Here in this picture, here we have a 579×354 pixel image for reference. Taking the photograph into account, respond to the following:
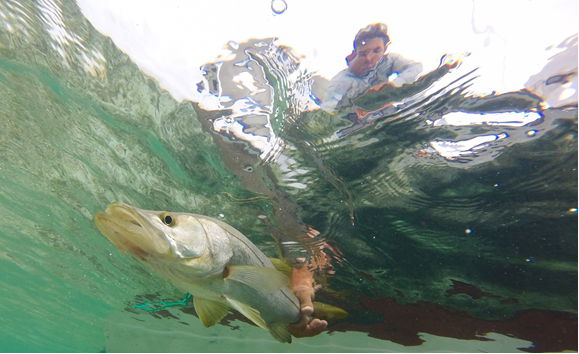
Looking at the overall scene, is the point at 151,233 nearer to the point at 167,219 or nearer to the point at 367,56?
the point at 167,219

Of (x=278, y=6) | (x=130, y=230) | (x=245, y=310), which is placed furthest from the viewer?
(x=278, y=6)

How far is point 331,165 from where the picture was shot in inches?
217

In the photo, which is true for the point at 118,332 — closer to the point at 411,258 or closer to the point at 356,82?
the point at 411,258

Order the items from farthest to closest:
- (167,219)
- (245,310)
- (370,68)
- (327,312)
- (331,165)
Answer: (331,165)
(327,312)
(370,68)
(245,310)
(167,219)

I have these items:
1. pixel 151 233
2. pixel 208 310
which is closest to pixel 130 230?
pixel 151 233

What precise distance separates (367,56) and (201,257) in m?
3.36

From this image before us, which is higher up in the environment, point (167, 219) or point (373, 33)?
point (373, 33)

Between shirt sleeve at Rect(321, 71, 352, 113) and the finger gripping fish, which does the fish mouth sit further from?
shirt sleeve at Rect(321, 71, 352, 113)

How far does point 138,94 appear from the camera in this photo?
5145 millimetres

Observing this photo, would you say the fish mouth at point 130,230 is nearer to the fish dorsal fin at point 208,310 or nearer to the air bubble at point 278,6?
the fish dorsal fin at point 208,310

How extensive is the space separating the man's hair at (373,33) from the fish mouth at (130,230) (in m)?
3.42

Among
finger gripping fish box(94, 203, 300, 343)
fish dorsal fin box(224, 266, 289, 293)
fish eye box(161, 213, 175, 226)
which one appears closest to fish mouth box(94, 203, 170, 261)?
finger gripping fish box(94, 203, 300, 343)

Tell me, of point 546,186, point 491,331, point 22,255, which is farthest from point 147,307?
point 546,186

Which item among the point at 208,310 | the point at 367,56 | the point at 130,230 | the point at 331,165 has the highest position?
the point at 367,56
